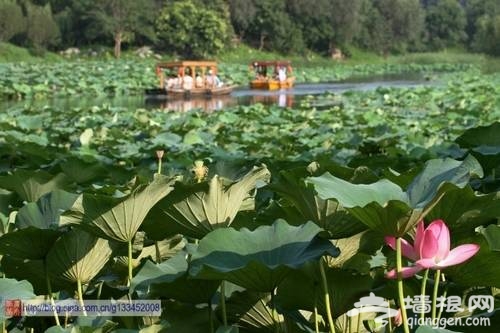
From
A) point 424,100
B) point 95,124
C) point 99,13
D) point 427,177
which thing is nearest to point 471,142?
point 427,177

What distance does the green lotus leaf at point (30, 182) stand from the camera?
1.78 metres

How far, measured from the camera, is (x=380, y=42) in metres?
45.0

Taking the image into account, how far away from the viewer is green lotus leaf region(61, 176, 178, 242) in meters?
1.05

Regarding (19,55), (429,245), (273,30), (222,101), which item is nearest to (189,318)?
(429,245)

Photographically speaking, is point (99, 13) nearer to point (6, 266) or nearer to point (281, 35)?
point (281, 35)

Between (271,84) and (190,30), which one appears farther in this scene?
(190,30)

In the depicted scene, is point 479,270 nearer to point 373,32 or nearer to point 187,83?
point 187,83

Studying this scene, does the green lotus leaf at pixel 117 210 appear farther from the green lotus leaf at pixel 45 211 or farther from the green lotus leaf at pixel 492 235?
the green lotus leaf at pixel 492 235

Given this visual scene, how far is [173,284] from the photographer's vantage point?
1.00 m

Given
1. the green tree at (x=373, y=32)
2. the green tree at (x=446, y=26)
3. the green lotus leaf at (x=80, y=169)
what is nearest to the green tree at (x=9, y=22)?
the green tree at (x=373, y=32)

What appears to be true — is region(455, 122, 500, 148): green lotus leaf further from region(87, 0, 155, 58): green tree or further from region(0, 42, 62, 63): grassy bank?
region(87, 0, 155, 58): green tree

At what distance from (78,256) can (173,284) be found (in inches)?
8.2

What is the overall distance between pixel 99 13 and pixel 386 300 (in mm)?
30759

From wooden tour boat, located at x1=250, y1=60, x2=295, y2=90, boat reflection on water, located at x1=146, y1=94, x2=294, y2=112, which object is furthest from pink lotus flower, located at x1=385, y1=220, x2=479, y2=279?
wooden tour boat, located at x1=250, y1=60, x2=295, y2=90
